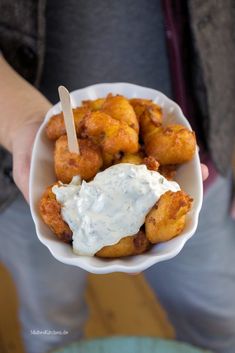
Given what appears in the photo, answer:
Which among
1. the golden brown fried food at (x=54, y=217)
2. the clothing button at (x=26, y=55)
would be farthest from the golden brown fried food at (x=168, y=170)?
the clothing button at (x=26, y=55)

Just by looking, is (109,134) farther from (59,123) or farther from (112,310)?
(112,310)

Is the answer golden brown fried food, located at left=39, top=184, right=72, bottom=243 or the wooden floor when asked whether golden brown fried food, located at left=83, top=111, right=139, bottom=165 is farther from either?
the wooden floor

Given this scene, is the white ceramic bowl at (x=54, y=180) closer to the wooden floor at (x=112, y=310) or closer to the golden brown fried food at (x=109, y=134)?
the golden brown fried food at (x=109, y=134)

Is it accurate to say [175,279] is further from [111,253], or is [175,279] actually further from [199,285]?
[111,253]

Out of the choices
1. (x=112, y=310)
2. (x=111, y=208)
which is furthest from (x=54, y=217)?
(x=112, y=310)

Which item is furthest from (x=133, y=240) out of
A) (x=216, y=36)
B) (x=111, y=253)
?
(x=216, y=36)

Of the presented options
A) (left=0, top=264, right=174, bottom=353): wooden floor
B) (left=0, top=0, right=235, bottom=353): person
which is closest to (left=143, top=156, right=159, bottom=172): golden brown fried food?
(left=0, top=0, right=235, bottom=353): person
